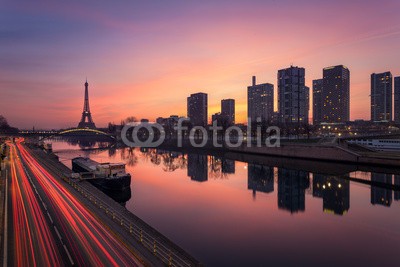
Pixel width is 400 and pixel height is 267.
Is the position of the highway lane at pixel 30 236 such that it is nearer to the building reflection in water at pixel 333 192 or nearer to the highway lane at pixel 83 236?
the highway lane at pixel 83 236

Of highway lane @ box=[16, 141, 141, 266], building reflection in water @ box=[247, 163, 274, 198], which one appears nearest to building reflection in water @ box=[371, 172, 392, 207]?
building reflection in water @ box=[247, 163, 274, 198]

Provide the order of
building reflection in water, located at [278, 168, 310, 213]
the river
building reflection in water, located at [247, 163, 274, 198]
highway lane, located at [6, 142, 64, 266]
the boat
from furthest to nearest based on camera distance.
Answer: building reflection in water, located at [247, 163, 274, 198] < the boat < building reflection in water, located at [278, 168, 310, 213] < the river < highway lane, located at [6, 142, 64, 266]

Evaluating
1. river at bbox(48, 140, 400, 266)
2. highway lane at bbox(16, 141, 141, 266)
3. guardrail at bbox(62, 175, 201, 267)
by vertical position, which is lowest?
river at bbox(48, 140, 400, 266)

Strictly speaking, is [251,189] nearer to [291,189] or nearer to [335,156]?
[291,189]

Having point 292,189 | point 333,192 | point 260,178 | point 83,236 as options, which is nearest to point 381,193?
point 333,192

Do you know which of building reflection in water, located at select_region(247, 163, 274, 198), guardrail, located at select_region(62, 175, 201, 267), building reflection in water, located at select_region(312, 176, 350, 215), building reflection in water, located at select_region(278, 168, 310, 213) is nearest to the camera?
guardrail, located at select_region(62, 175, 201, 267)

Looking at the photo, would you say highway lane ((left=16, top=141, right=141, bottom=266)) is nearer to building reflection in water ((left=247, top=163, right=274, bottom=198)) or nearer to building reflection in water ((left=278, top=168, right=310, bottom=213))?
building reflection in water ((left=278, top=168, right=310, bottom=213))

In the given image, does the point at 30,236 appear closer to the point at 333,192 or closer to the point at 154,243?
the point at 154,243
